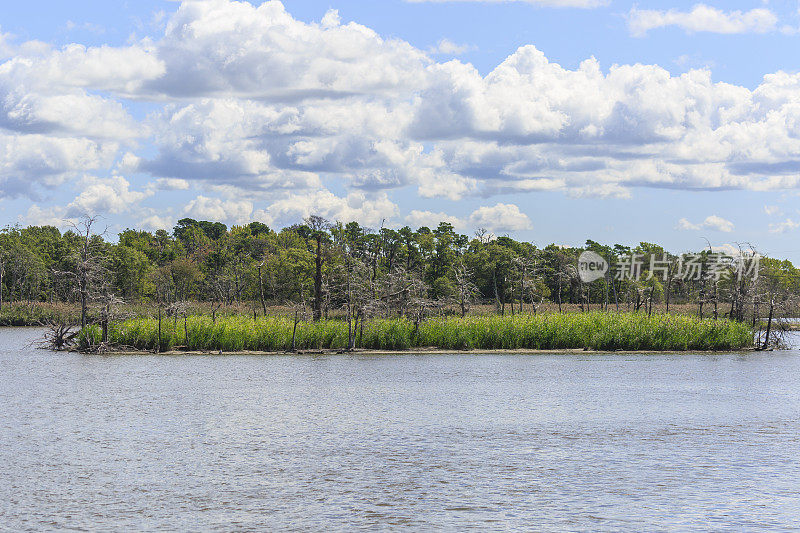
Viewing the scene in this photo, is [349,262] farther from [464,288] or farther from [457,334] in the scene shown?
[457,334]

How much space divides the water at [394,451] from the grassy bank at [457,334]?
504 inches

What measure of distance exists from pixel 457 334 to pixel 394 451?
37492mm

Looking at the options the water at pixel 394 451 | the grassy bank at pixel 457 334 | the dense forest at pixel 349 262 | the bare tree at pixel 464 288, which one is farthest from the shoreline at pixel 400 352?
the dense forest at pixel 349 262

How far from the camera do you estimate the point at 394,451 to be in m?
26.1

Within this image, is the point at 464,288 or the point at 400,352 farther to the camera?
the point at 464,288

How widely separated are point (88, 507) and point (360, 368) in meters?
31.8

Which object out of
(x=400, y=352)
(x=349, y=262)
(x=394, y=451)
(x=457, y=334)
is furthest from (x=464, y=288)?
(x=394, y=451)

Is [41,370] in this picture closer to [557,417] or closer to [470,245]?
[557,417]

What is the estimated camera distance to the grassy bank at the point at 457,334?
6025 cm

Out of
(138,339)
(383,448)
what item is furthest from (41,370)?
(383,448)

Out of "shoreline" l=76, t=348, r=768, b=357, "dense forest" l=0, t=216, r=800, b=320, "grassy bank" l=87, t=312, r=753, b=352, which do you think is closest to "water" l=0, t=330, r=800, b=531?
"shoreline" l=76, t=348, r=768, b=357

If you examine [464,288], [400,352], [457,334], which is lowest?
[400,352]

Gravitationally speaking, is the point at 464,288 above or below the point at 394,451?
above

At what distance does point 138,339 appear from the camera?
60.1 m
